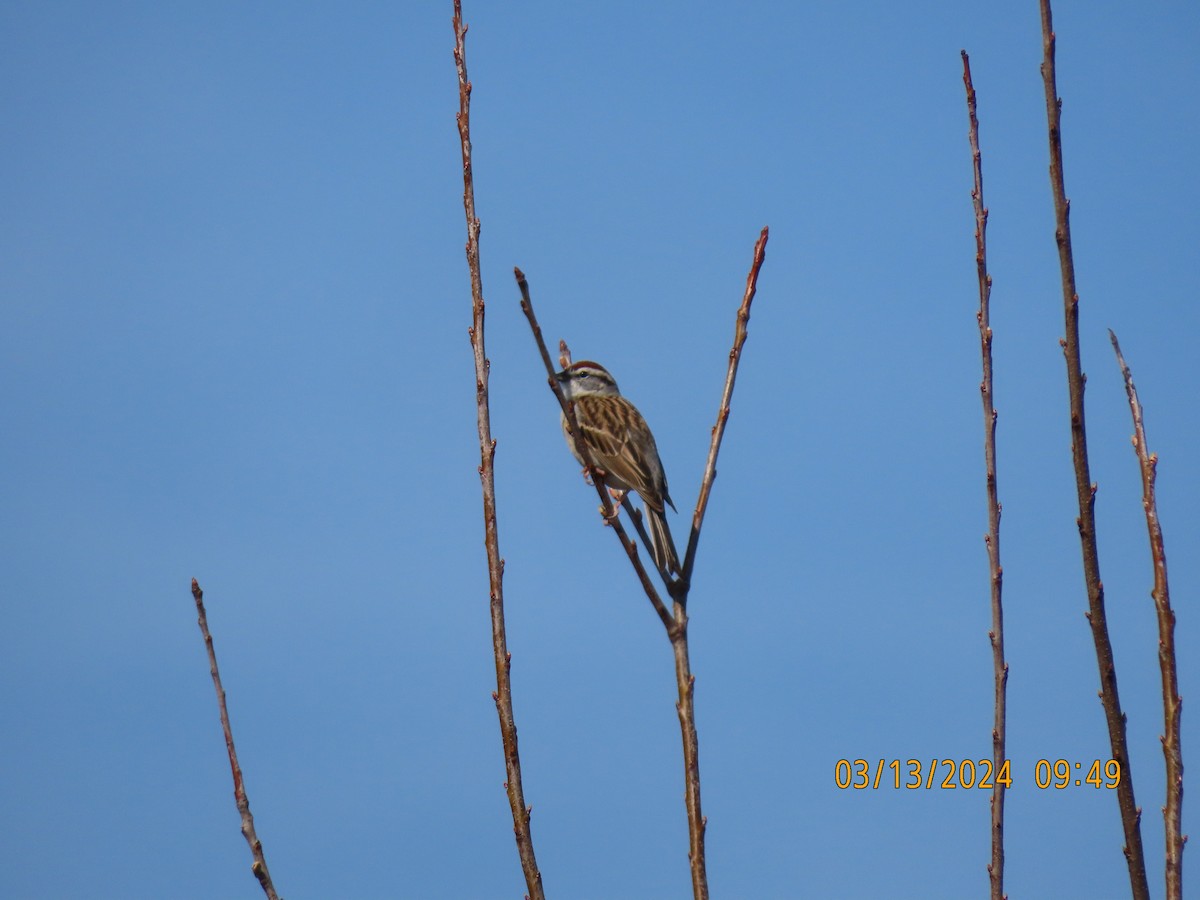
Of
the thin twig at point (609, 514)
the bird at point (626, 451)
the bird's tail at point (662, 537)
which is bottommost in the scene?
the thin twig at point (609, 514)

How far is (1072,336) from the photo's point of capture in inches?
113

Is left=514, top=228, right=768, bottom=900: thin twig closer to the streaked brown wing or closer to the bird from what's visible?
the bird

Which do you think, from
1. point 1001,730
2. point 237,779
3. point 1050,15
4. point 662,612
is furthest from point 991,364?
point 237,779

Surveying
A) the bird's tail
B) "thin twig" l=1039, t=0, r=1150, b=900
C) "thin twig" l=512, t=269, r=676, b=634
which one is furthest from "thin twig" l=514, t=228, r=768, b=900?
the bird's tail

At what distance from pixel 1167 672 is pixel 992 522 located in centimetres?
158

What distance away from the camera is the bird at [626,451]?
8.08m

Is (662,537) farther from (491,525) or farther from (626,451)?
(491,525)

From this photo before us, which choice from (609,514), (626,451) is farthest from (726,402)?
(626,451)

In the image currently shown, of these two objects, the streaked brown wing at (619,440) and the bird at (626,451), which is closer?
the bird at (626,451)

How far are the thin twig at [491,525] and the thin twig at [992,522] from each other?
1.47 meters

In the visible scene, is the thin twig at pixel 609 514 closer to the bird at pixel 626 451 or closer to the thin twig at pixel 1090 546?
the thin twig at pixel 1090 546

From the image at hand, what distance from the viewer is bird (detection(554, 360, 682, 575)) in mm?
8078

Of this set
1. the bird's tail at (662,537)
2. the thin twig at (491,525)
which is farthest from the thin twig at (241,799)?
the bird's tail at (662,537)

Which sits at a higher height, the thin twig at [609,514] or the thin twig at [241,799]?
the thin twig at [609,514]
